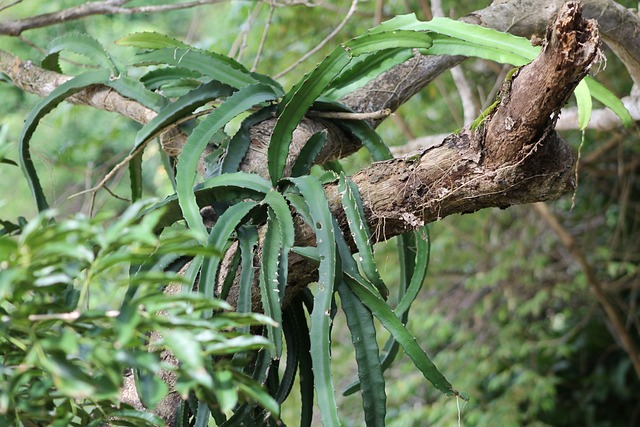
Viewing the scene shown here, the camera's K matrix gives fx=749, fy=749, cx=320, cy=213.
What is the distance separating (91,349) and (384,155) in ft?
2.46

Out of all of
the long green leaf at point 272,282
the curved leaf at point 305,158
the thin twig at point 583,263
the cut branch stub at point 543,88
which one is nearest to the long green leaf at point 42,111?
the curved leaf at point 305,158

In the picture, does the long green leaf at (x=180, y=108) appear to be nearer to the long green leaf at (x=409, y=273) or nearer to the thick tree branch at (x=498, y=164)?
the thick tree branch at (x=498, y=164)

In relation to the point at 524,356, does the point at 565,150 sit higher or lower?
higher

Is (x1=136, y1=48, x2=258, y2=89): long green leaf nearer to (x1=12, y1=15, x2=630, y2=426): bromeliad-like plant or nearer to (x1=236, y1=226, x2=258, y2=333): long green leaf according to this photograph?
(x1=12, y1=15, x2=630, y2=426): bromeliad-like plant

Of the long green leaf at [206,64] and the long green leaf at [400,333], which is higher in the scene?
the long green leaf at [206,64]

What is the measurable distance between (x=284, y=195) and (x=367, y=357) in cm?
24

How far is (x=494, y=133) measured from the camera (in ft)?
2.95

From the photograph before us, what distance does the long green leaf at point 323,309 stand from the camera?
85 centimetres

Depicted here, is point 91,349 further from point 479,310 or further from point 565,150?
point 479,310

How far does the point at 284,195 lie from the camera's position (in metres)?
1.00

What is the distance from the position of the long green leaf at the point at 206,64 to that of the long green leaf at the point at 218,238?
0.83 feet

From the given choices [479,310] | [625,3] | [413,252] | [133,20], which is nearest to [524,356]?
[479,310]

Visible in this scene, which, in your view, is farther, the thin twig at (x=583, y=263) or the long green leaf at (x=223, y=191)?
the thin twig at (x=583, y=263)

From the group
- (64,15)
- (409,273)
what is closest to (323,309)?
(409,273)
